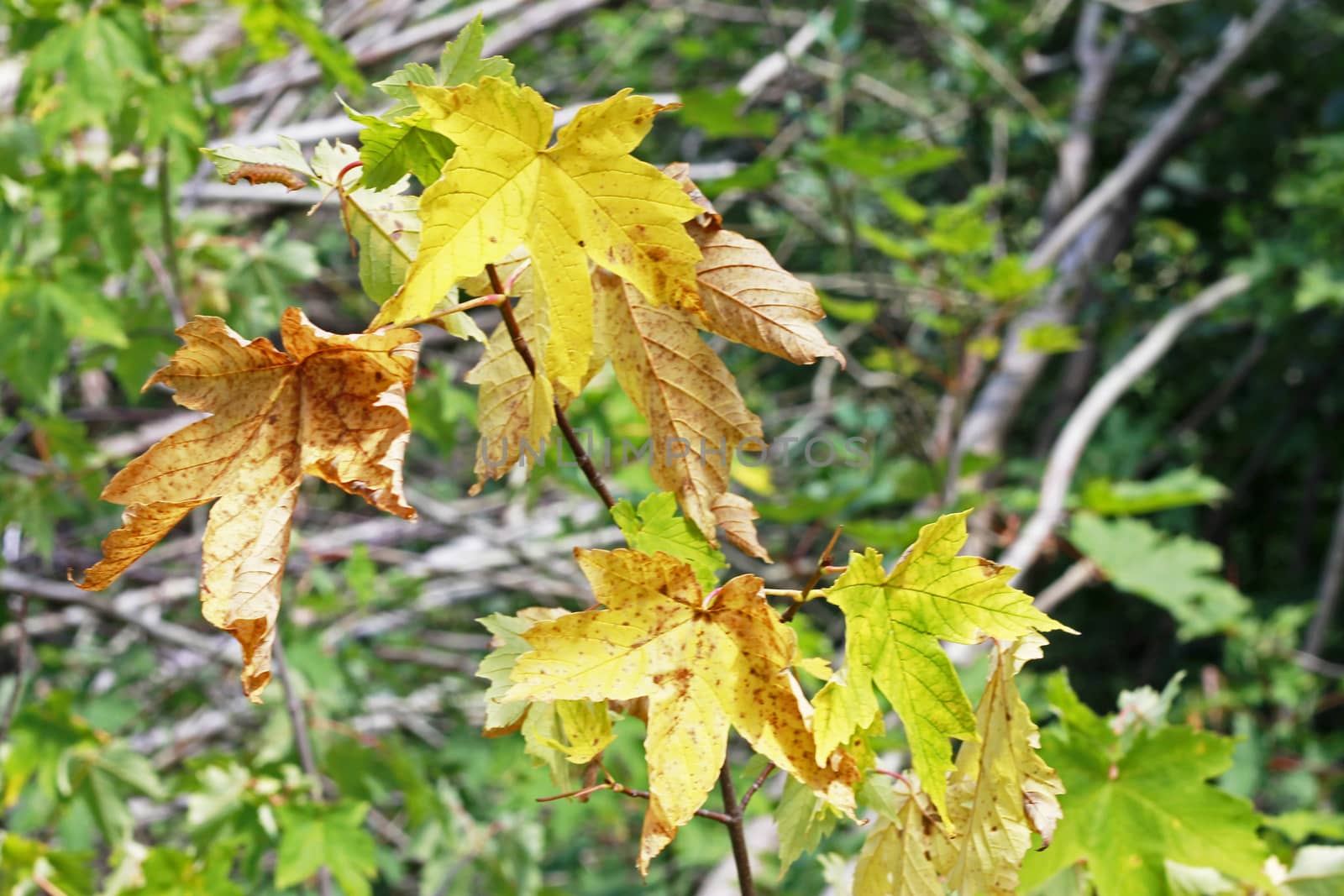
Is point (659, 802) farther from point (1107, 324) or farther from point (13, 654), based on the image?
point (1107, 324)

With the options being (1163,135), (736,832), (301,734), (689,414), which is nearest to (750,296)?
(689,414)

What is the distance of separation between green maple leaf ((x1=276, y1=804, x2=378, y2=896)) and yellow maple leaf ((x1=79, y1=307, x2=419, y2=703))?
91 centimetres

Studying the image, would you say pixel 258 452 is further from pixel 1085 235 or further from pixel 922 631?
pixel 1085 235

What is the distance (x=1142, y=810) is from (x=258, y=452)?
0.73 m

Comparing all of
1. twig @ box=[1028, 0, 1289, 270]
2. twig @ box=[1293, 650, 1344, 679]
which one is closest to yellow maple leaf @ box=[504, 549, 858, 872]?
twig @ box=[1028, 0, 1289, 270]

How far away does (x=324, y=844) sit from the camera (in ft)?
4.33

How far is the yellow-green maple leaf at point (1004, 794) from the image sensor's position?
1.93 feet

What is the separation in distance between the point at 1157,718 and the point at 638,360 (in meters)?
0.59

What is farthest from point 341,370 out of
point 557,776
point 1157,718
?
point 1157,718

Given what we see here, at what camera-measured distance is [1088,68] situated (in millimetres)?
3232

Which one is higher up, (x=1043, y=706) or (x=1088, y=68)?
(x=1088, y=68)

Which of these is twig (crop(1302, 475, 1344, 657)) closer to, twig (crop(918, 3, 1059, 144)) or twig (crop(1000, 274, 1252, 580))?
twig (crop(1000, 274, 1252, 580))

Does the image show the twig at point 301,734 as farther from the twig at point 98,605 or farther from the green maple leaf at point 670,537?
the green maple leaf at point 670,537

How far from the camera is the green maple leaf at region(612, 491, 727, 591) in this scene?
1.94 feet
